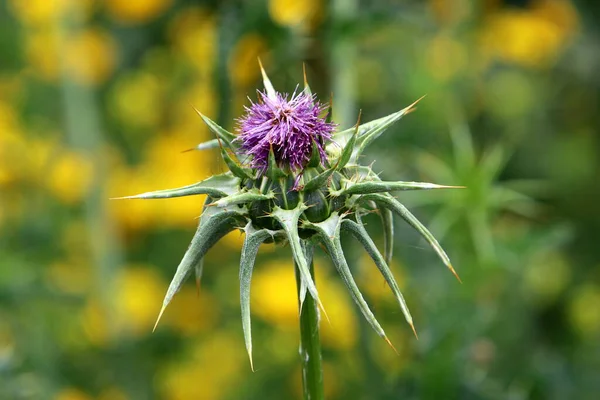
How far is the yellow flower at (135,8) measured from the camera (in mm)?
3391

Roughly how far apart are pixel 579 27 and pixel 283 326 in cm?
208

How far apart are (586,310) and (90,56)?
212 centimetres

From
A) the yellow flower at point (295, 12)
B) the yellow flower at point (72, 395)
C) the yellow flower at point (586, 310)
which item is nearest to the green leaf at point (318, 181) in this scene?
the yellow flower at point (295, 12)

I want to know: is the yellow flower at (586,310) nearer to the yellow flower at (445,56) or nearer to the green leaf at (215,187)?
the yellow flower at (445,56)

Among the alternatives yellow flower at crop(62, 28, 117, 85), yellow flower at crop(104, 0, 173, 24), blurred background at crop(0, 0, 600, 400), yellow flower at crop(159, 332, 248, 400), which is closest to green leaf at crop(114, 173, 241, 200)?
blurred background at crop(0, 0, 600, 400)

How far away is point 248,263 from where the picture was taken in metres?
1.13

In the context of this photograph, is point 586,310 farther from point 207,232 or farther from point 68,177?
point 207,232

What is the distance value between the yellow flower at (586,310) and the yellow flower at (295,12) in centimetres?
142

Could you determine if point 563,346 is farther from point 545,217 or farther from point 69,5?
point 69,5

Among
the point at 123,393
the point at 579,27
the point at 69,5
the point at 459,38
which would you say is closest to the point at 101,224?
the point at 123,393

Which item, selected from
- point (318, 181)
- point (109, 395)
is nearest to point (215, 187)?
point (318, 181)

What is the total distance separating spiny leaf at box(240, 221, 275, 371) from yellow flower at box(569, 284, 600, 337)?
2215 mm

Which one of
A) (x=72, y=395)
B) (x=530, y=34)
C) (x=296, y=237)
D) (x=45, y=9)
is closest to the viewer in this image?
(x=296, y=237)

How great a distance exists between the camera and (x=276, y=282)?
10.2 ft
